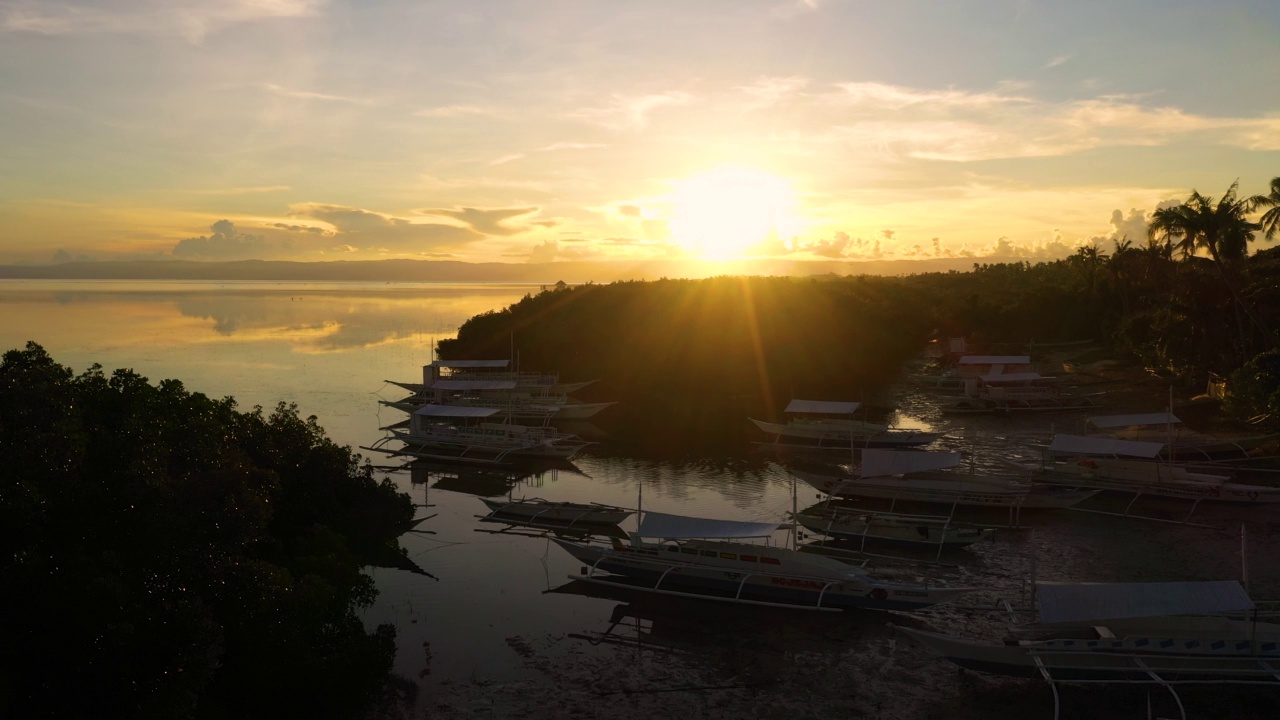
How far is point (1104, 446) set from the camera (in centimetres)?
3569

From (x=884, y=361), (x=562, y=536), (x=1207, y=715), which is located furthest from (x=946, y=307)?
(x=1207, y=715)

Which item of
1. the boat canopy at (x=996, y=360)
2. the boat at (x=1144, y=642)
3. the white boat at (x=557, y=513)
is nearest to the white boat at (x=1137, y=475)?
the boat at (x=1144, y=642)

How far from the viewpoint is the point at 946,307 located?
10131 cm

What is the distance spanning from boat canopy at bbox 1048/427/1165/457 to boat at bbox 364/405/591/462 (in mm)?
23110

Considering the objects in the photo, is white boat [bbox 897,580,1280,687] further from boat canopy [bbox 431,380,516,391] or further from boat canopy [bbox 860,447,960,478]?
boat canopy [bbox 431,380,516,391]

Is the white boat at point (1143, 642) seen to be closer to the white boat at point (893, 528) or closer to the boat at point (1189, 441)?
the white boat at point (893, 528)

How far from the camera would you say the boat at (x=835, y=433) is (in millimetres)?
45656

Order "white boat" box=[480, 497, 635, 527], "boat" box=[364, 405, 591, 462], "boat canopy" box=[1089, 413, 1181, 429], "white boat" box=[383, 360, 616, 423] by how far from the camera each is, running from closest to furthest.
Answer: "white boat" box=[480, 497, 635, 527]
"boat canopy" box=[1089, 413, 1181, 429]
"boat" box=[364, 405, 591, 462]
"white boat" box=[383, 360, 616, 423]

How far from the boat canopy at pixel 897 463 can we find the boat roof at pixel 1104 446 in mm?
6020

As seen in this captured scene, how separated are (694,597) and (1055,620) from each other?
9716mm

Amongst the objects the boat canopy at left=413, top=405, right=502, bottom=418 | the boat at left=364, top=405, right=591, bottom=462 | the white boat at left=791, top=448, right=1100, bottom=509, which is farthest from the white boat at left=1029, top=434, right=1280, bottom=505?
the boat canopy at left=413, top=405, right=502, bottom=418

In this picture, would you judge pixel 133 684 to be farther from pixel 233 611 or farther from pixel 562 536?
pixel 562 536

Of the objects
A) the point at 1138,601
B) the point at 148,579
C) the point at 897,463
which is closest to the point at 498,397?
the point at 897,463

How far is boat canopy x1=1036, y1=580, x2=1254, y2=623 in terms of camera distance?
18156mm
